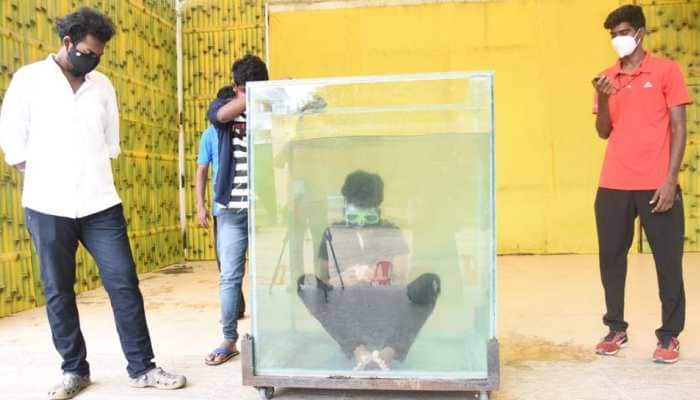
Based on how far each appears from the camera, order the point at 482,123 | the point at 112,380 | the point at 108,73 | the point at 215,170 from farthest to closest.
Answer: the point at 108,73 < the point at 215,170 < the point at 112,380 < the point at 482,123

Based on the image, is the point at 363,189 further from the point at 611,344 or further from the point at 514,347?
the point at 611,344

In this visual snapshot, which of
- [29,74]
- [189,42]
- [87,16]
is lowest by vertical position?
[29,74]

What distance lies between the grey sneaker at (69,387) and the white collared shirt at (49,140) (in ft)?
2.51

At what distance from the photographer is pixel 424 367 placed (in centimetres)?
257

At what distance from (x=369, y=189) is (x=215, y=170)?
45.0 inches

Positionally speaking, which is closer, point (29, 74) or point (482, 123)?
point (482, 123)

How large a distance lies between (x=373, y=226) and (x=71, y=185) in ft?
4.62

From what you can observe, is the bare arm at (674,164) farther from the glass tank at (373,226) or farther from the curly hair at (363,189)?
the curly hair at (363,189)

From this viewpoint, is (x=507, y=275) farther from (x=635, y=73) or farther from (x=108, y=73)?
(x=108, y=73)

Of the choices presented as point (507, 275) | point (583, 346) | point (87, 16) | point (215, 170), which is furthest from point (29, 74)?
point (507, 275)

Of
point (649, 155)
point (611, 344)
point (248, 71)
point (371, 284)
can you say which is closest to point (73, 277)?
point (248, 71)

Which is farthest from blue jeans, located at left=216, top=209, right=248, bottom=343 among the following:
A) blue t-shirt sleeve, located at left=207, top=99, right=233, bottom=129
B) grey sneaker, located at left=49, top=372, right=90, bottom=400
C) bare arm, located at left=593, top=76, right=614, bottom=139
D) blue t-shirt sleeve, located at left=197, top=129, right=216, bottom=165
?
bare arm, located at left=593, top=76, right=614, bottom=139

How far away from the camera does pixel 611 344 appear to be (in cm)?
330

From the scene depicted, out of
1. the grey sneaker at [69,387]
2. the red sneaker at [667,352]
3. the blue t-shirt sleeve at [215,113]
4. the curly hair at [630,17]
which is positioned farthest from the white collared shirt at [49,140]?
the red sneaker at [667,352]
